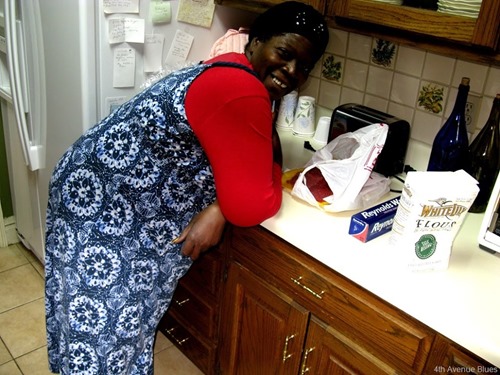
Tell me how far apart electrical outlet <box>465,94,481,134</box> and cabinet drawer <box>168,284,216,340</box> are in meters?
0.96

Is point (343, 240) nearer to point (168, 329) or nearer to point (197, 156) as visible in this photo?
point (197, 156)

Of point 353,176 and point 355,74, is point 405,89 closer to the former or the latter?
point 355,74

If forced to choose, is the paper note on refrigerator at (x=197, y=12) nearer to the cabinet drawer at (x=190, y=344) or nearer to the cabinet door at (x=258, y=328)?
the cabinet door at (x=258, y=328)

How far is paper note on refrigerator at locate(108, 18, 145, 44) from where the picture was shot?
1.56 meters

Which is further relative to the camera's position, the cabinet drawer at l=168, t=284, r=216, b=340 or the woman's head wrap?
the cabinet drawer at l=168, t=284, r=216, b=340

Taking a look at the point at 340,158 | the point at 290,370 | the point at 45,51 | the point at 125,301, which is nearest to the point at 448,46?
the point at 340,158

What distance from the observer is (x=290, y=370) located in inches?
53.9

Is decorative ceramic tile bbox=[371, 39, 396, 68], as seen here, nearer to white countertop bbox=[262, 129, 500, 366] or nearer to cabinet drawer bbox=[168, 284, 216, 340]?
white countertop bbox=[262, 129, 500, 366]

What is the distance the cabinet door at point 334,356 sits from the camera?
3.77 ft

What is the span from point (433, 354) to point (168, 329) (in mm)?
1142

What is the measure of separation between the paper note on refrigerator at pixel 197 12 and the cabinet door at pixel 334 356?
3.50 feet

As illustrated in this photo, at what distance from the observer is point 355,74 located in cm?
174

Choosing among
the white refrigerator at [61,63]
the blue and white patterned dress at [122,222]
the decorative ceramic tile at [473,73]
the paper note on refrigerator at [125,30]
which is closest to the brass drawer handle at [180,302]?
the blue and white patterned dress at [122,222]

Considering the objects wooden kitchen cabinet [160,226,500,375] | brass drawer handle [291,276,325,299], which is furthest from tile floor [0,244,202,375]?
brass drawer handle [291,276,325,299]
